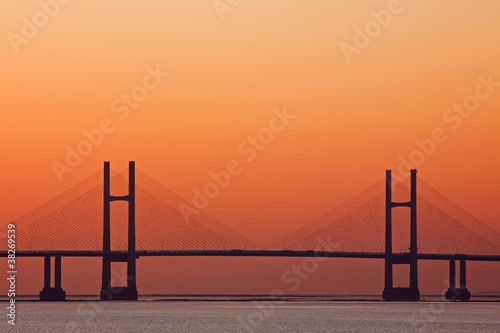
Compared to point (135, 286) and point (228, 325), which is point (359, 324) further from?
point (135, 286)

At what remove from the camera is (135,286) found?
76250mm

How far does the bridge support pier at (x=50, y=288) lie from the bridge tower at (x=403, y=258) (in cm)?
2030

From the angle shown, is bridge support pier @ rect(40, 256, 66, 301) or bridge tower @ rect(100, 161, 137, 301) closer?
bridge tower @ rect(100, 161, 137, 301)

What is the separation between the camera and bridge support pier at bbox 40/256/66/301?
7869 cm

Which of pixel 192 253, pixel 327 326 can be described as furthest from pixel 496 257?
pixel 327 326

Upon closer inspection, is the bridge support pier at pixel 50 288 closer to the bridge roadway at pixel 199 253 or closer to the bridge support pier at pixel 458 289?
the bridge roadway at pixel 199 253

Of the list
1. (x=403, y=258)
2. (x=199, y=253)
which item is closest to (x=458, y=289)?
(x=403, y=258)

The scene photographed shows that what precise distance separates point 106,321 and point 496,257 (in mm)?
27897

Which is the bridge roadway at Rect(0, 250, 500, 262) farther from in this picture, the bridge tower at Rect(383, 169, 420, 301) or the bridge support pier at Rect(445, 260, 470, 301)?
the bridge support pier at Rect(445, 260, 470, 301)

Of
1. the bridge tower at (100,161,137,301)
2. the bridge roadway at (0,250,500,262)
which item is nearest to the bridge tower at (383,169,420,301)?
the bridge roadway at (0,250,500,262)

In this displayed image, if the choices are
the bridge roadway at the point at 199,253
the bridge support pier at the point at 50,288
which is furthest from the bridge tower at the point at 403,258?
the bridge support pier at the point at 50,288

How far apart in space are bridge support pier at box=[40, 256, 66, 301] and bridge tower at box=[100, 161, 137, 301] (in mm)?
5031

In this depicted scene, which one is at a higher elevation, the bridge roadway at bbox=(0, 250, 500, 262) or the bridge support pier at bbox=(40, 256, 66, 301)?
the bridge roadway at bbox=(0, 250, 500, 262)

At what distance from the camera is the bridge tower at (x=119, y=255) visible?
73062 mm
